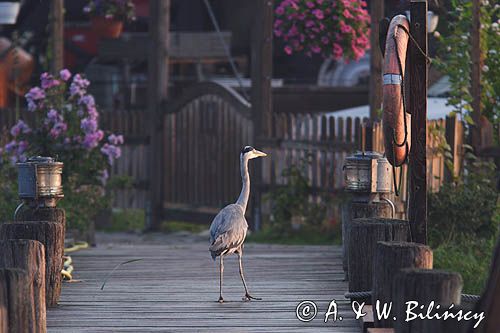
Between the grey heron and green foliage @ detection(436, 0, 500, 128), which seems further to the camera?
green foliage @ detection(436, 0, 500, 128)

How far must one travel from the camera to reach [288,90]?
22.5 m

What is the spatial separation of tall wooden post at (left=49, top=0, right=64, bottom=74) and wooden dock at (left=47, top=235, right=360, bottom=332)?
4343mm

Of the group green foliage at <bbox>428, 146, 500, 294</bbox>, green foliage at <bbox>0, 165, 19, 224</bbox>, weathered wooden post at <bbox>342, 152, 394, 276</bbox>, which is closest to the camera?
weathered wooden post at <bbox>342, 152, 394, 276</bbox>

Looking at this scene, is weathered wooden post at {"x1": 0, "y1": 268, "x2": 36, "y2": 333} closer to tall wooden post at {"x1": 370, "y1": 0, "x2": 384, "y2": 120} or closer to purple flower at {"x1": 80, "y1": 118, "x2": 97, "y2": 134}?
purple flower at {"x1": 80, "y1": 118, "x2": 97, "y2": 134}

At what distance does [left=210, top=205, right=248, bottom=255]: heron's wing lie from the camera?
9734mm

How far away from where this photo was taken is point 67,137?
15602 millimetres

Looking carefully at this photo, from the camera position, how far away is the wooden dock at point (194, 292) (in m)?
8.92

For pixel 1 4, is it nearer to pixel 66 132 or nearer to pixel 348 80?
pixel 66 132

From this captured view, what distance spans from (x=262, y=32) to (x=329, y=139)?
6.10ft

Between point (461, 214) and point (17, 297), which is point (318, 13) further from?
point (17, 297)

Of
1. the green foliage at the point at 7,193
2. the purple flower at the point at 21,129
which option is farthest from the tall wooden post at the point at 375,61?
the green foliage at the point at 7,193

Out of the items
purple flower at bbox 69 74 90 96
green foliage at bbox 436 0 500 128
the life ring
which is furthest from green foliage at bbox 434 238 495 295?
purple flower at bbox 69 74 90 96

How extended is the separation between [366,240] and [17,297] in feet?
9.83

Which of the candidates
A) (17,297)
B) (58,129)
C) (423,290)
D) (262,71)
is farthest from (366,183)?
(262,71)
